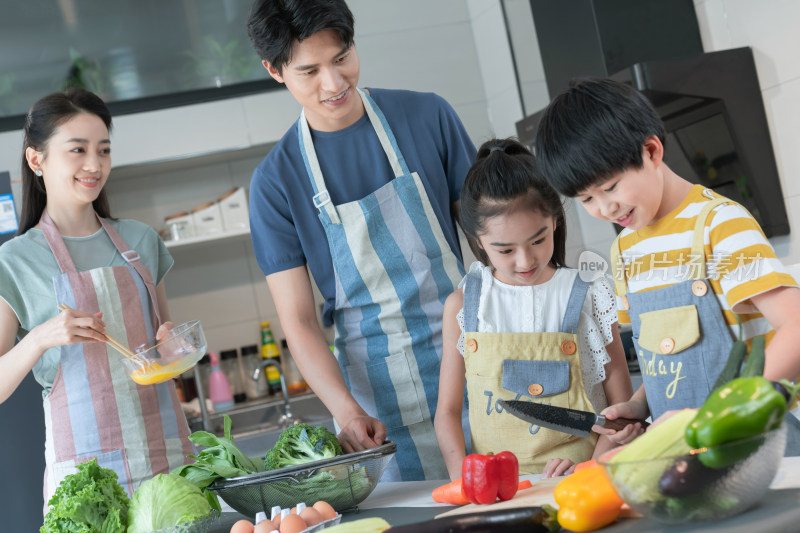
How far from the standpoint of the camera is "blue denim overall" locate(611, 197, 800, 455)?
1252 mm

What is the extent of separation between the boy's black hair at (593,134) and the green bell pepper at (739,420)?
52 cm

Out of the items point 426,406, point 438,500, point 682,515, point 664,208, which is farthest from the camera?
point 426,406

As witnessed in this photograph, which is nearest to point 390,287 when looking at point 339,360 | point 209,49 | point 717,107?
point 339,360

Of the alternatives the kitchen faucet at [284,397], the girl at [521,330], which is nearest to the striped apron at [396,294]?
the girl at [521,330]

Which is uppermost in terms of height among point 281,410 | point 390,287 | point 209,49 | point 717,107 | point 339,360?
point 209,49

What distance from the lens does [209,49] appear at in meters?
3.60

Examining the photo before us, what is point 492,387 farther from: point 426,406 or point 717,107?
point 717,107

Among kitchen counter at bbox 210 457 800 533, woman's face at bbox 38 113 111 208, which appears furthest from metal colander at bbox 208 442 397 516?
woman's face at bbox 38 113 111 208

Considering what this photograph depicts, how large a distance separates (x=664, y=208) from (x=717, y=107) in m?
1.34

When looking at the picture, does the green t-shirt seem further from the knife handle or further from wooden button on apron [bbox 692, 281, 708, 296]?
wooden button on apron [bbox 692, 281, 708, 296]

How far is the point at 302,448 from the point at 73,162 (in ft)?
3.41

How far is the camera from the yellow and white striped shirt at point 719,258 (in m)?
1.18

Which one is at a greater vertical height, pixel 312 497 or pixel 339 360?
pixel 339 360

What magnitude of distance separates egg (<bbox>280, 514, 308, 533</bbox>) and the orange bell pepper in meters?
0.35
